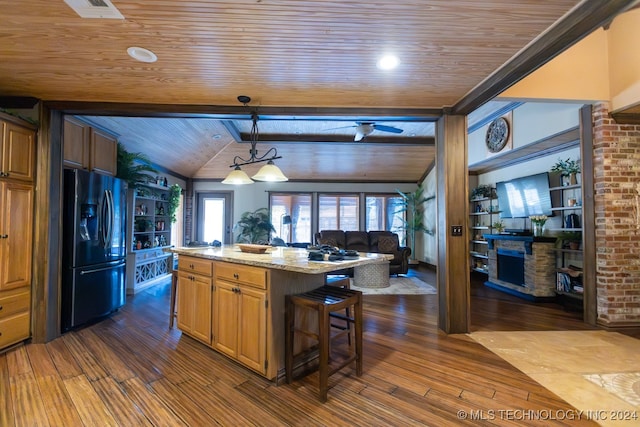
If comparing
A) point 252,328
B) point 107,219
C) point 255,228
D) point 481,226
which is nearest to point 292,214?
point 255,228

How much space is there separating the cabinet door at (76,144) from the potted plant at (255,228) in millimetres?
4258

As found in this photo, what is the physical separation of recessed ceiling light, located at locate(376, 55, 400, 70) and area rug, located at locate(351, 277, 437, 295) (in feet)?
12.0

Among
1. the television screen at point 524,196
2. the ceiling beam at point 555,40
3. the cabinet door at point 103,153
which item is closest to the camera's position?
the ceiling beam at point 555,40

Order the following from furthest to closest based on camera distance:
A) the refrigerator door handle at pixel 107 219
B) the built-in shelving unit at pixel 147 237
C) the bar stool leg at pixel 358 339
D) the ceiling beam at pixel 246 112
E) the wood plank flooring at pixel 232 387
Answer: the built-in shelving unit at pixel 147 237, the refrigerator door handle at pixel 107 219, the ceiling beam at pixel 246 112, the bar stool leg at pixel 358 339, the wood plank flooring at pixel 232 387

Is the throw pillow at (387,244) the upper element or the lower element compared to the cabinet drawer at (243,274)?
lower

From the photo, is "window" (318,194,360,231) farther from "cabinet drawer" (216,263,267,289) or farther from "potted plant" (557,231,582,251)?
"cabinet drawer" (216,263,267,289)

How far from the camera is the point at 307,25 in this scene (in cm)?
180

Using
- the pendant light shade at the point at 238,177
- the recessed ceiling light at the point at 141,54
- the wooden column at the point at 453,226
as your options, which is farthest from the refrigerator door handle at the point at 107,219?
the wooden column at the point at 453,226

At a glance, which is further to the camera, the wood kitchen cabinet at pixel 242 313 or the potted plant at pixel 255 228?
the potted plant at pixel 255 228

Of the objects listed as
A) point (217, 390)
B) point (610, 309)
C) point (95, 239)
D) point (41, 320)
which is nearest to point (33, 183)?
point (95, 239)

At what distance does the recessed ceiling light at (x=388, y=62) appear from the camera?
7.05 ft

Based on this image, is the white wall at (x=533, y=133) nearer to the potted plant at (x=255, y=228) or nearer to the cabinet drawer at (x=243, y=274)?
the cabinet drawer at (x=243, y=274)

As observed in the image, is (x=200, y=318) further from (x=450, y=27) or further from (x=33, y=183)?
(x=450, y=27)

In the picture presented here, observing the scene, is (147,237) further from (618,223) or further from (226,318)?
(618,223)
